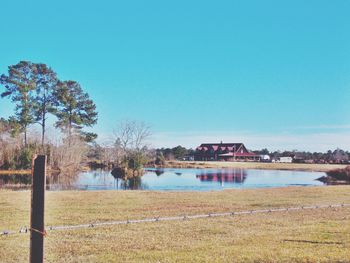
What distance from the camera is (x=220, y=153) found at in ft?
395

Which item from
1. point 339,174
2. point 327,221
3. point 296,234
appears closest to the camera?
point 296,234

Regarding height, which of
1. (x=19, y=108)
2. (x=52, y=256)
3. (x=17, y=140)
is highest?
(x=19, y=108)

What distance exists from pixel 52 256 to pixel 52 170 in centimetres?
4530

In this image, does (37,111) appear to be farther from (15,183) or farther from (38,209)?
(38,209)

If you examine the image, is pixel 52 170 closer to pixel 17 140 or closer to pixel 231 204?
pixel 17 140

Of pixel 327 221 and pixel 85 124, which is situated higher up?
pixel 85 124

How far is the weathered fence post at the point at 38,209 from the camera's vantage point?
473 centimetres

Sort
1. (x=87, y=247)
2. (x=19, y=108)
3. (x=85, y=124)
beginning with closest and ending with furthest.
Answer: (x=87, y=247)
(x=19, y=108)
(x=85, y=124)

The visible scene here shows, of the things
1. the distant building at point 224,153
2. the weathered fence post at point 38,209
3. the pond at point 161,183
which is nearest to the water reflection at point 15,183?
the pond at point 161,183

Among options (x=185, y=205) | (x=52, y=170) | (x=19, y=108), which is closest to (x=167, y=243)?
(x=185, y=205)

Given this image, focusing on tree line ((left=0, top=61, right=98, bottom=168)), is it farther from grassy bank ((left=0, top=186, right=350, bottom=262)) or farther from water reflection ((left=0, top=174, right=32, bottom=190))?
grassy bank ((left=0, top=186, right=350, bottom=262))

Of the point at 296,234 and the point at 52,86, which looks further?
the point at 52,86

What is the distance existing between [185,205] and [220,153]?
10389 cm

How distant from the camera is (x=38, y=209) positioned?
15.7ft
